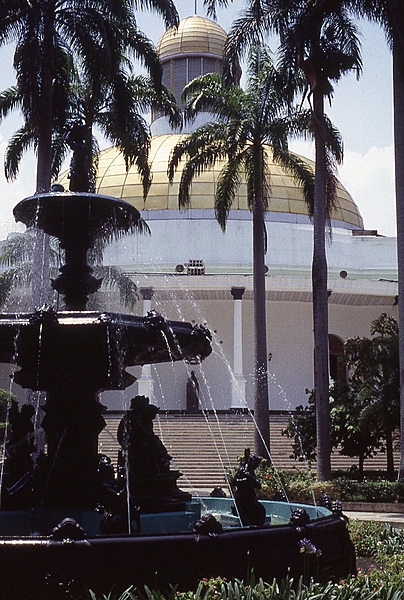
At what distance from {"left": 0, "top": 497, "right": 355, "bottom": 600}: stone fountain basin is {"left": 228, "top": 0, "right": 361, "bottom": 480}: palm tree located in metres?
13.6

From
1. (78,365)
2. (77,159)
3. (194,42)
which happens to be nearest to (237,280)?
(194,42)

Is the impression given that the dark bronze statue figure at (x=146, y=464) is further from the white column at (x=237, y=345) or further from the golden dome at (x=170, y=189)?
the golden dome at (x=170, y=189)

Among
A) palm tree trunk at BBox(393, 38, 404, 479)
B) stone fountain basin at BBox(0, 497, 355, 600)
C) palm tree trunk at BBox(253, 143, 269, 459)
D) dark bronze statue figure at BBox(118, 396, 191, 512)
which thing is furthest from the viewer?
palm tree trunk at BBox(253, 143, 269, 459)

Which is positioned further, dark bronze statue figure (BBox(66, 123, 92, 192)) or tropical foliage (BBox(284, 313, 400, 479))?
tropical foliage (BBox(284, 313, 400, 479))

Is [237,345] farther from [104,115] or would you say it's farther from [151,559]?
[151,559]

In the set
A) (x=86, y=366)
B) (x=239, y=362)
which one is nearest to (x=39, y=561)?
(x=86, y=366)

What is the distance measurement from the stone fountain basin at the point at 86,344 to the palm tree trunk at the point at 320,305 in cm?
1164

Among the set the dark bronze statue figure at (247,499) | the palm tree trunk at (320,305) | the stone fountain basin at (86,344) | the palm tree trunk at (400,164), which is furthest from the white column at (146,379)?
the dark bronze statue figure at (247,499)

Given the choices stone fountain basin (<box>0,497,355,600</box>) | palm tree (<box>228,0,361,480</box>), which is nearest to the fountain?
stone fountain basin (<box>0,497,355,600</box>)

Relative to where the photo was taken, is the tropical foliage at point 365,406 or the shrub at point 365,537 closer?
the shrub at point 365,537

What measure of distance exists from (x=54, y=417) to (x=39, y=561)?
2742 millimetres

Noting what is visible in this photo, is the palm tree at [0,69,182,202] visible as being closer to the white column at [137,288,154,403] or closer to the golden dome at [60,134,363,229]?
the white column at [137,288,154,403]

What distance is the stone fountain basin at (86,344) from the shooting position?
8500mm

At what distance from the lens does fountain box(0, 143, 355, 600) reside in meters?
6.59
